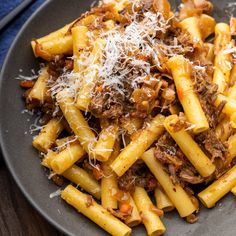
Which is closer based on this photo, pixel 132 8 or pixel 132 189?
pixel 132 189

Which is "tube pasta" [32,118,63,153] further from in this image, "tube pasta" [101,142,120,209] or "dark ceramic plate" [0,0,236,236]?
"tube pasta" [101,142,120,209]

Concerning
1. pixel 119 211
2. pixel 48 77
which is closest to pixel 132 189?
pixel 119 211

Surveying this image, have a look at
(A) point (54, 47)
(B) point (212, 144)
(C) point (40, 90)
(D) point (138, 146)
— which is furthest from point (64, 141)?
(B) point (212, 144)

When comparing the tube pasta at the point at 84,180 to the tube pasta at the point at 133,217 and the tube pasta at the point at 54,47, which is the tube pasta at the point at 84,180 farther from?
the tube pasta at the point at 54,47

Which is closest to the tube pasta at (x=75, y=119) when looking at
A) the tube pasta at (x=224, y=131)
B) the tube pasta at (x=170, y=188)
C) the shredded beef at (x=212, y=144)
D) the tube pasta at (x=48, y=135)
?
the tube pasta at (x=48, y=135)

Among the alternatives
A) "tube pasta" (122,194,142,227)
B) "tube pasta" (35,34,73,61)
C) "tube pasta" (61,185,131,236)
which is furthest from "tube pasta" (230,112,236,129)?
"tube pasta" (35,34,73,61)

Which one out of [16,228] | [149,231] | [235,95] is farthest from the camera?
[16,228]

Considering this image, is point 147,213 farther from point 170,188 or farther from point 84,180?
point 84,180

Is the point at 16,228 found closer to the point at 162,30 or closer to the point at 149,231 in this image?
the point at 149,231
